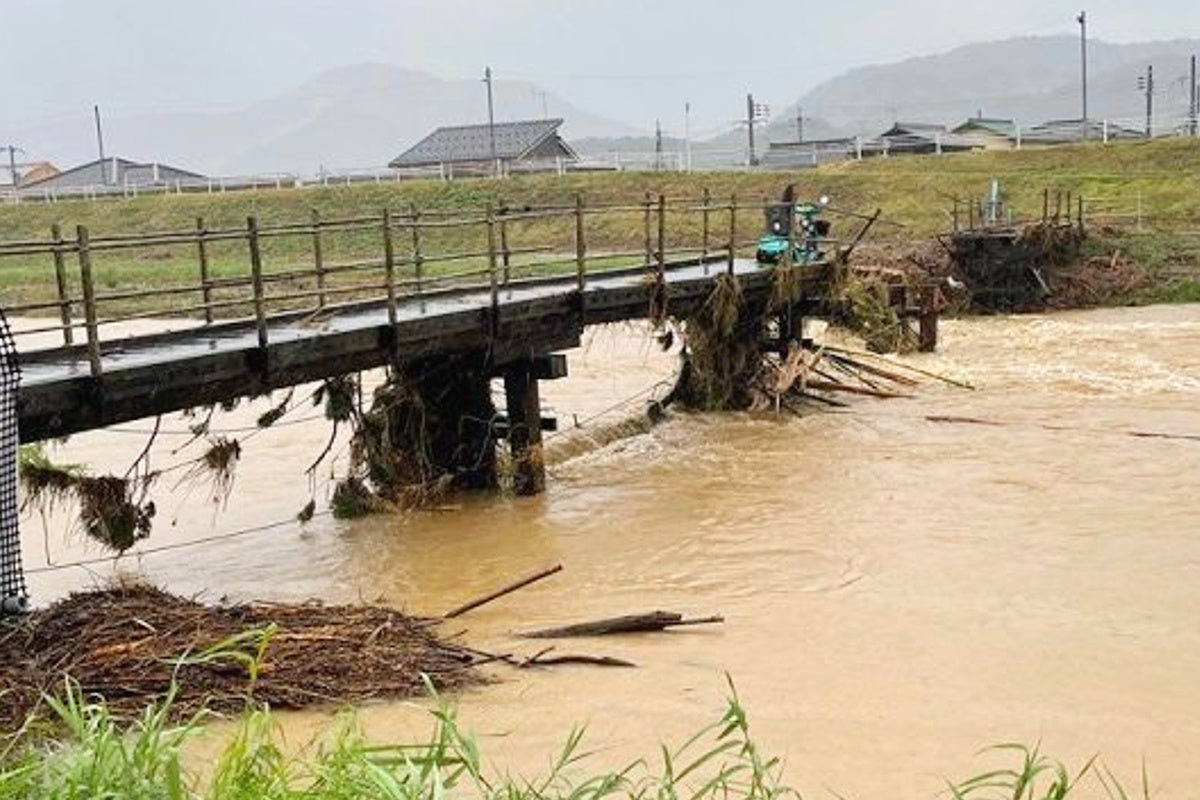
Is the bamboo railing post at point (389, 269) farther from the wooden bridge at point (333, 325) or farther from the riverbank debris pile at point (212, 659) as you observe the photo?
the riverbank debris pile at point (212, 659)

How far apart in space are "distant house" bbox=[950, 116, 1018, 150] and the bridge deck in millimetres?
39109

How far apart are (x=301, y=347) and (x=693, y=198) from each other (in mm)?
34570

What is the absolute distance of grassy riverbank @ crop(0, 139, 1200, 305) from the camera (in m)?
36.6

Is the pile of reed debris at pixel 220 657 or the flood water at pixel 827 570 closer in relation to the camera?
the pile of reed debris at pixel 220 657

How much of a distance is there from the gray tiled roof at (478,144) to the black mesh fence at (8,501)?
57.8 metres

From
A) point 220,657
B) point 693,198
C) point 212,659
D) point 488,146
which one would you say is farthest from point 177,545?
point 488,146

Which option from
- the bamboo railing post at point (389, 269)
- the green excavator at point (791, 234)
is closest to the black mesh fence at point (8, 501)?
the bamboo railing post at point (389, 269)

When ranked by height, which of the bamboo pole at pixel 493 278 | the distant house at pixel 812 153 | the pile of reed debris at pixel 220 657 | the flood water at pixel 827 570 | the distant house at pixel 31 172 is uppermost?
the distant house at pixel 31 172

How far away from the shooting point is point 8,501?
26.1ft

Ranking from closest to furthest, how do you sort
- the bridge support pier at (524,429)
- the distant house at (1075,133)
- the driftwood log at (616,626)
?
the driftwood log at (616,626) → the bridge support pier at (524,429) → the distant house at (1075,133)

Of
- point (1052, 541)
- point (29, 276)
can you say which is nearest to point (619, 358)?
point (1052, 541)

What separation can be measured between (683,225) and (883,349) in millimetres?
20338

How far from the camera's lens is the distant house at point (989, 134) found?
5469 centimetres

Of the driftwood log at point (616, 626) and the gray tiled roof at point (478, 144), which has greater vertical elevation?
the gray tiled roof at point (478, 144)
